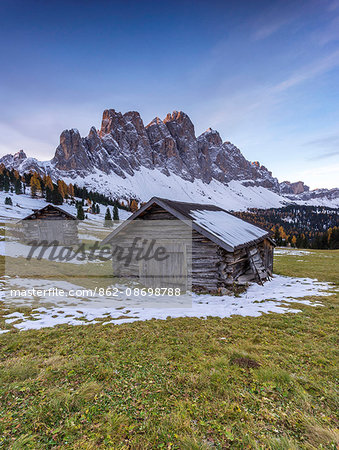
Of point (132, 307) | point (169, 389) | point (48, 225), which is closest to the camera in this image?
point (169, 389)

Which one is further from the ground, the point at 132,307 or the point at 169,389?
the point at 169,389

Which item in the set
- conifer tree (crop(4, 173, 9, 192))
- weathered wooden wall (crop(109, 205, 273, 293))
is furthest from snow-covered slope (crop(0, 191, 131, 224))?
weathered wooden wall (crop(109, 205, 273, 293))

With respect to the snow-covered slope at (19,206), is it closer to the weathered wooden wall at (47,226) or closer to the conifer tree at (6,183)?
the conifer tree at (6,183)

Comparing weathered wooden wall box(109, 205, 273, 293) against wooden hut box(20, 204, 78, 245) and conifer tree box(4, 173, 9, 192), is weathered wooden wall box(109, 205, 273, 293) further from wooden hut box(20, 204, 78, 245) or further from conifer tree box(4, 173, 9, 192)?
conifer tree box(4, 173, 9, 192)

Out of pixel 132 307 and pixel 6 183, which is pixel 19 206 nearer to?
pixel 6 183

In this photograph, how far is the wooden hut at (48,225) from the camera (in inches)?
1158

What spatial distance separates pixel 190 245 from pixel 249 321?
17.8ft

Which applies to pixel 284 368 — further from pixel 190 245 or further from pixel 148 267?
pixel 148 267

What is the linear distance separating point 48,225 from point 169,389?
3134 centimetres

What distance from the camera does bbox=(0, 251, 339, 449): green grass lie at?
2871 millimetres

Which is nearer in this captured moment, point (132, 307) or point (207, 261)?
point (132, 307)

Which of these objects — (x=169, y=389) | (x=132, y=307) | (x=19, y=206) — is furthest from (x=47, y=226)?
(x=19, y=206)

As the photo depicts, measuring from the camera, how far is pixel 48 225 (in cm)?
2994

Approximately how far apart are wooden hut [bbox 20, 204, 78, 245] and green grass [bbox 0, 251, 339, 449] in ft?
85.6
